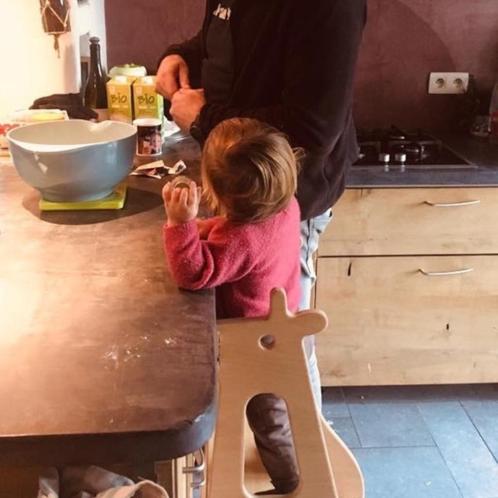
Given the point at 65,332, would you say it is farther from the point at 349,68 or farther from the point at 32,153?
the point at 349,68

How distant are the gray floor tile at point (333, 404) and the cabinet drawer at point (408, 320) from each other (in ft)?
0.23

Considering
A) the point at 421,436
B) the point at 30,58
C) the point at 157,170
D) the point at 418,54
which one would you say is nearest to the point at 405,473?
the point at 421,436

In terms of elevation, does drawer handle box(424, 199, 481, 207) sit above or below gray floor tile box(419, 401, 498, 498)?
above

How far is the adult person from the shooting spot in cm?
136

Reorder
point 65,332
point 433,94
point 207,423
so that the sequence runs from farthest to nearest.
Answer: point 433,94, point 65,332, point 207,423

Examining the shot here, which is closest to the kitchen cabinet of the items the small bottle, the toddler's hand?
the small bottle

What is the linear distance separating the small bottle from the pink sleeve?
113 centimetres

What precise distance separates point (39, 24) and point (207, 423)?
1.65 meters

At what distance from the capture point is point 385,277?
233cm

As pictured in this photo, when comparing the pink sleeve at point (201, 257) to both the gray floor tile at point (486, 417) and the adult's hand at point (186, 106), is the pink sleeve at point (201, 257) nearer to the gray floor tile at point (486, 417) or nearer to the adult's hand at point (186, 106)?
the adult's hand at point (186, 106)

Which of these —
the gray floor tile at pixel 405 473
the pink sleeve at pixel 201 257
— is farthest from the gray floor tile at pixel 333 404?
the pink sleeve at pixel 201 257

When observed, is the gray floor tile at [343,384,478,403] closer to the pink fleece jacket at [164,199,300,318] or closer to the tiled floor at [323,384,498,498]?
the tiled floor at [323,384,498,498]

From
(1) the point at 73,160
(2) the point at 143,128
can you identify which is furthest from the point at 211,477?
(2) the point at 143,128

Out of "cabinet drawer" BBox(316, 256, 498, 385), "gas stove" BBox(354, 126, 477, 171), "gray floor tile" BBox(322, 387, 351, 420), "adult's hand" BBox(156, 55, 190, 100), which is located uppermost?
"adult's hand" BBox(156, 55, 190, 100)
